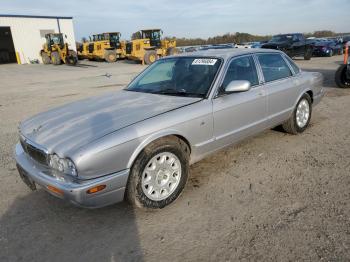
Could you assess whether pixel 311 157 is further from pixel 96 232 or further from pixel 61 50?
pixel 61 50

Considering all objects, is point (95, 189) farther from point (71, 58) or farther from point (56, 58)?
point (56, 58)

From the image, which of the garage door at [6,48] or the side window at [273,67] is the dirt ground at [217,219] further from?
the garage door at [6,48]

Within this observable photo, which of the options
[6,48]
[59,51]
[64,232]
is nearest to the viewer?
[64,232]

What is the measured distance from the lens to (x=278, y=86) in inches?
185

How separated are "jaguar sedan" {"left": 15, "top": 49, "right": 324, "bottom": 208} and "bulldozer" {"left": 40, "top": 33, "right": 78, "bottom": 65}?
931 inches

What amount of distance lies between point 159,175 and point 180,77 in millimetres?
1472

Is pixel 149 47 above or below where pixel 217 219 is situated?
above

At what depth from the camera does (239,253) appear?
2.58 m

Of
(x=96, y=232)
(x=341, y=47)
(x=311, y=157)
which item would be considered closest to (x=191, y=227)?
(x=96, y=232)

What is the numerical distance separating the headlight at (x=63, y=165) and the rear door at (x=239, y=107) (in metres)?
1.72

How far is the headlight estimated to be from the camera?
2715 millimetres

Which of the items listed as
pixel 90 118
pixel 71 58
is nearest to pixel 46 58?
pixel 71 58

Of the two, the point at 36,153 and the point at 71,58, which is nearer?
the point at 36,153

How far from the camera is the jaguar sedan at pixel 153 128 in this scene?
9.12 ft
